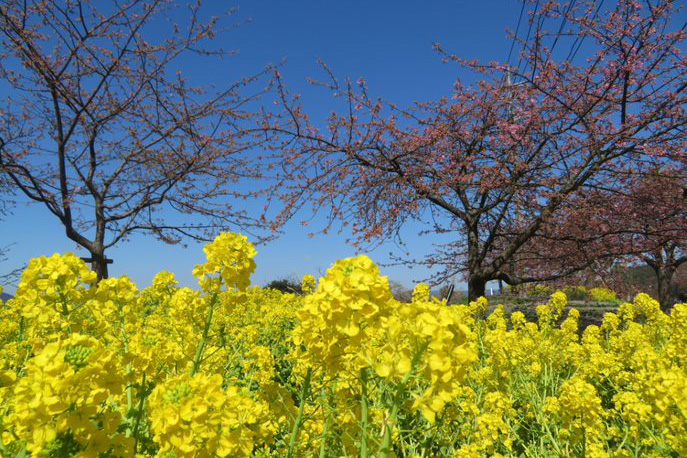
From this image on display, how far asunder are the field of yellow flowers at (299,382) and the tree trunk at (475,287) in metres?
3.73

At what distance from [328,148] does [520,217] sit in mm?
4041

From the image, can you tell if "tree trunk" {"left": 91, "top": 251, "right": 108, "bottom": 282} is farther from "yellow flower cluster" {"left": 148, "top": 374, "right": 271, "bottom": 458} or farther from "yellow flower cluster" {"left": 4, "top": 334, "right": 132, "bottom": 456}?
"yellow flower cluster" {"left": 148, "top": 374, "right": 271, "bottom": 458}

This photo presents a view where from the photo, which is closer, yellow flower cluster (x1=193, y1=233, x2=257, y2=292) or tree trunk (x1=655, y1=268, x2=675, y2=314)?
yellow flower cluster (x1=193, y1=233, x2=257, y2=292)

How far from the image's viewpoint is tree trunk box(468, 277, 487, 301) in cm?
824

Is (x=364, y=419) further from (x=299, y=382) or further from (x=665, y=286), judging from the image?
(x=665, y=286)

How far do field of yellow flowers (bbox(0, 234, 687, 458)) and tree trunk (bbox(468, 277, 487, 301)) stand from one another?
3.73 m

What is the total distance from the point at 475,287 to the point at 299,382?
21.0 feet

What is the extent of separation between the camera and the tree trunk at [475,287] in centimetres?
824

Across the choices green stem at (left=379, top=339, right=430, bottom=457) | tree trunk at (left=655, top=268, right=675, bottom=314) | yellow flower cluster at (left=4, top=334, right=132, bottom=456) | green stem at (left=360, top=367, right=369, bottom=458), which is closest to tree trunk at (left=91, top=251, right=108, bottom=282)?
yellow flower cluster at (left=4, top=334, right=132, bottom=456)

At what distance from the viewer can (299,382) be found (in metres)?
2.71

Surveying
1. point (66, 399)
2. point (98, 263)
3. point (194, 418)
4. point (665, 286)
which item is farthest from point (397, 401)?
point (665, 286)

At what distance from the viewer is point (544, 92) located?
6516 millimetres

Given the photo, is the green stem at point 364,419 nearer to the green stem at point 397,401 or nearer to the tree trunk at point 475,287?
the green stem at point 397,401

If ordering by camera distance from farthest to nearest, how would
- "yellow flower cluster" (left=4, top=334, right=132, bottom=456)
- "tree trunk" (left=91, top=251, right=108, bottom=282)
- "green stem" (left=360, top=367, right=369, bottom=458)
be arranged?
1. "tree trunk" (left=91, top=251, right=108, bottom=282)
2. "green stem" (left=360, top=367, right=369, bottom=458)
3. "yellow flower cluster" (left=4, top=334, right=132, bottom=456)
